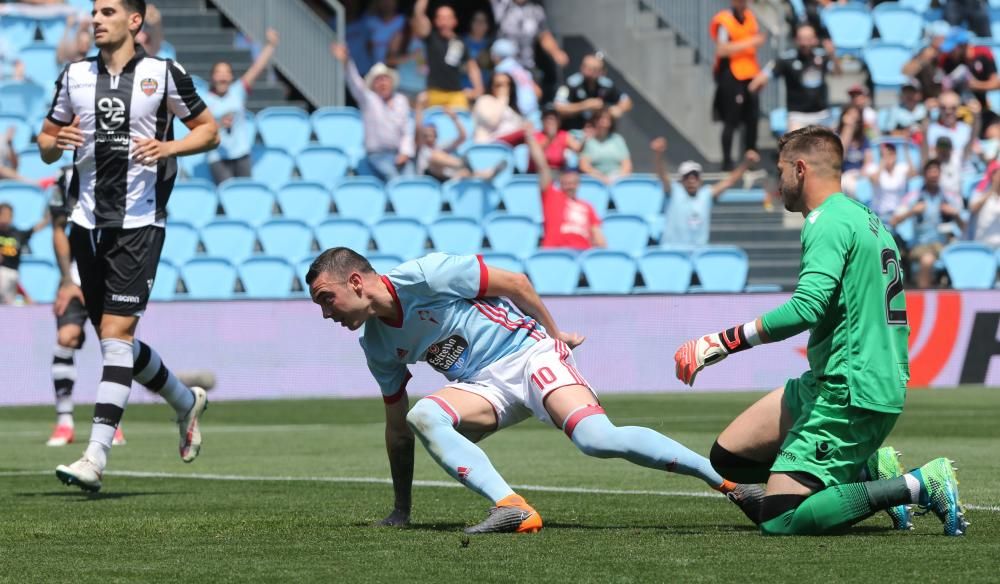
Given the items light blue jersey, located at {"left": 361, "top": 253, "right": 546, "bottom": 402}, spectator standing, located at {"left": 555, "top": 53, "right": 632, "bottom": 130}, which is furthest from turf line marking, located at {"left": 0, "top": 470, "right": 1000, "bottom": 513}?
spectator standing, located at {"left": 555, "top": 53, "right": 632, "bottom": 130}

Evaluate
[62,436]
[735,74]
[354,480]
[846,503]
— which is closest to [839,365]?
[846,503]

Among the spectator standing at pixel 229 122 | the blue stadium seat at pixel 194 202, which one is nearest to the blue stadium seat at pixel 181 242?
the blue stadium seat at pixel 194 202

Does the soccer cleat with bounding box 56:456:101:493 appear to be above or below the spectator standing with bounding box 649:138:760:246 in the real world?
above

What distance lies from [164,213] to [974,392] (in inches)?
441

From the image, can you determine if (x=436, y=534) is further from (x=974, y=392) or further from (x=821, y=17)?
(x=821, y=17)

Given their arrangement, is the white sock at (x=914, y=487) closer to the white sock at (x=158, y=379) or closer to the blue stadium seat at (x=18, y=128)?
the white sock at (x=158, y=379)

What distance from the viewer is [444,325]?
6996 mm

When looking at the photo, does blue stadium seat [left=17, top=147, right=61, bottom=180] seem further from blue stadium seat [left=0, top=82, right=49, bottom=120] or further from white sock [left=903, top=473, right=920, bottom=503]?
white sock [left=903, top=473, right=920, bottom=503]

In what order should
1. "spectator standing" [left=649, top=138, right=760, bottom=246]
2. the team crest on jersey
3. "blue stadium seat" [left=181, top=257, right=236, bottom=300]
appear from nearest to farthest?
the team crest on jersey, "blue stadium seat" [left=181, top=257, right=236, bottom=300], "spectator standing" [left=649, top=138, right=760, bottom=246]

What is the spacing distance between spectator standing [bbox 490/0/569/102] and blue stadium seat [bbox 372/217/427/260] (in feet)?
16.1

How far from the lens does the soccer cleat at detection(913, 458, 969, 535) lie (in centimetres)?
625

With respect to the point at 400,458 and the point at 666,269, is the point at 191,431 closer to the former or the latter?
the point at 400,458

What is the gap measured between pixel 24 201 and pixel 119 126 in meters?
11.0

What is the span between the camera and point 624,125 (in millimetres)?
25078
